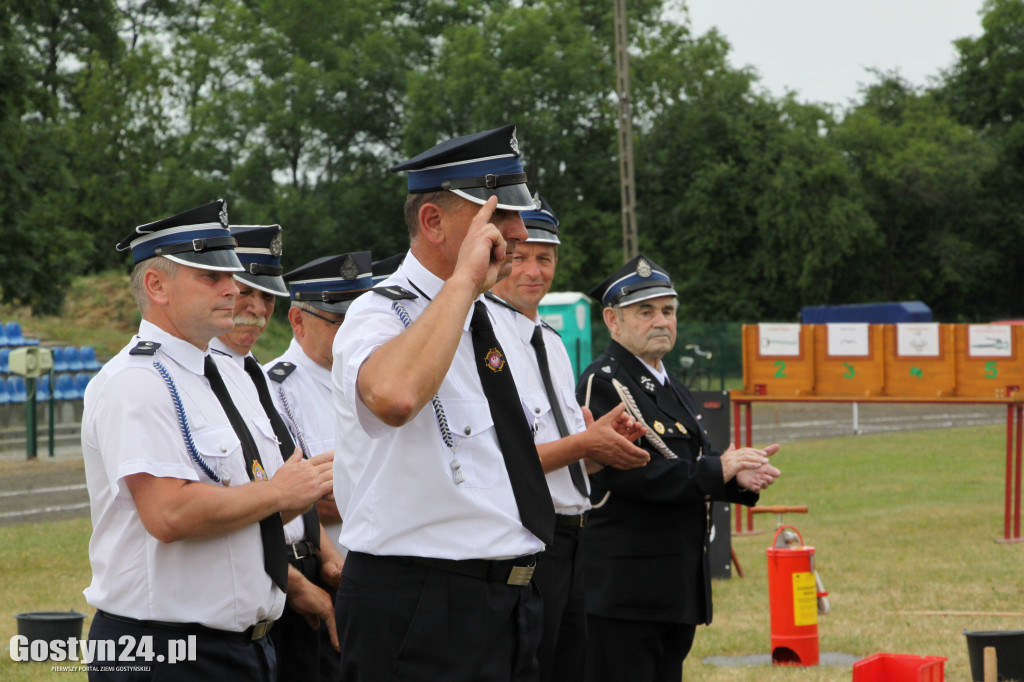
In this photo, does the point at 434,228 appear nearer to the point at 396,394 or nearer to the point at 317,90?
the point at 396,394

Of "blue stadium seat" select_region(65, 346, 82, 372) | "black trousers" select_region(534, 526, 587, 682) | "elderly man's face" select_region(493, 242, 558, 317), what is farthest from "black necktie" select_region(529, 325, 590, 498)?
"blue stadium seat" select_region(65, 346, 82, 372)

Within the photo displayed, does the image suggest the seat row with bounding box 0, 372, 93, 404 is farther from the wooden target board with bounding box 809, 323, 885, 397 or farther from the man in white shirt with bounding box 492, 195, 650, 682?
the man in white shirt with bounding box 492, 195, 650, 682

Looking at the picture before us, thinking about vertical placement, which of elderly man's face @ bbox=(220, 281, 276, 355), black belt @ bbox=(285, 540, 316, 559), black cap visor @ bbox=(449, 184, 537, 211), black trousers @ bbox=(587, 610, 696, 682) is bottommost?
black trousers @ bbox=(587, 610, 696, 682)

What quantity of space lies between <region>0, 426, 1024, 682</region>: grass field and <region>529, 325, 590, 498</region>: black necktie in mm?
801

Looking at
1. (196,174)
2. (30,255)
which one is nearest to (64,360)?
(30,255)

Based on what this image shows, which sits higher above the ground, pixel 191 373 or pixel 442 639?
pixel 191 373

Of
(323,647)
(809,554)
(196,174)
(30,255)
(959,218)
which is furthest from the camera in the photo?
(959,218)

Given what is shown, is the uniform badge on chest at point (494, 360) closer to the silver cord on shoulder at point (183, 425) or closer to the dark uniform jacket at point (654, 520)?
the silver cord on shoulder at point (183, 425)

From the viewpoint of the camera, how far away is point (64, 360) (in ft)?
80.3

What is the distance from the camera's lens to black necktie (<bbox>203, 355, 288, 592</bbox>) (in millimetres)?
3338

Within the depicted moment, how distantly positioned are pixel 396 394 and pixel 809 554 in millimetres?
5540

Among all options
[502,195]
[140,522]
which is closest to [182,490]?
[140,522]

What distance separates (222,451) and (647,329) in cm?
238

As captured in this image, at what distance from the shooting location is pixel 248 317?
174 inches
